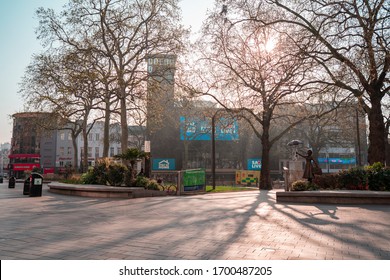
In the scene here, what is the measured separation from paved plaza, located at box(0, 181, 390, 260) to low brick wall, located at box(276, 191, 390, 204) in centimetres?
131

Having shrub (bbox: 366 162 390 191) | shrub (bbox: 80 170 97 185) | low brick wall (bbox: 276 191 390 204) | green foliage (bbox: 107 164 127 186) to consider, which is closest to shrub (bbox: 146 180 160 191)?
green foliage (bbox: 107 164 127 186)

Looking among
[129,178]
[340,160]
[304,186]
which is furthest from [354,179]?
[340,160]

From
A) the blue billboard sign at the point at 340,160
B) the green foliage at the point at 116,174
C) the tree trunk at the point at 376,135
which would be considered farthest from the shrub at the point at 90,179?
the blue billboard sign at the point at 340,160

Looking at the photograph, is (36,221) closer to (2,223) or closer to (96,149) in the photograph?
(2,223)

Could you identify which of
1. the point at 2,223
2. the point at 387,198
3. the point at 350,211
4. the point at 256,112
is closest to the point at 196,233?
the point at 2,223

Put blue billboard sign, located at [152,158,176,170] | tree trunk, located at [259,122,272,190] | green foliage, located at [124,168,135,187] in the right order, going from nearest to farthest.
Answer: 1. green foliage, located at [124,168,135,187]
2. tree trunk, located at [259,122,272,190]
3. blue billboard sign, located at [152,158,176,170]

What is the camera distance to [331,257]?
4641mm

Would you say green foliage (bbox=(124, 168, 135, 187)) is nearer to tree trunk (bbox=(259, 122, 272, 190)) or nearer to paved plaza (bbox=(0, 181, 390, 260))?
paved plaza (bbox=(0, 181, 390, 260))

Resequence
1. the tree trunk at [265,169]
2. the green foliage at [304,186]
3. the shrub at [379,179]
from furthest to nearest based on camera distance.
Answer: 1. the tree trunk at [265,169]
2. the green foliage at [304,186]
3. the shrub at [379,179]

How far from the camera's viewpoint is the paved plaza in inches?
190

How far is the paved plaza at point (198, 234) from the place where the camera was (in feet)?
15.9

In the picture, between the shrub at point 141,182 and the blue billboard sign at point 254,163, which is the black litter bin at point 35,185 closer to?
the shrub at point 141,182

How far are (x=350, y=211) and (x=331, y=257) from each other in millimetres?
5575

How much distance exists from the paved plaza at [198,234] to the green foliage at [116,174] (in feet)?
20.8
